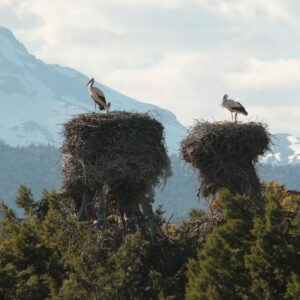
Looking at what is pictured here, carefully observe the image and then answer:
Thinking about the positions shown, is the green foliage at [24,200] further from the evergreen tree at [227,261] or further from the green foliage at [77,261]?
the evergreen tree at [227,261]

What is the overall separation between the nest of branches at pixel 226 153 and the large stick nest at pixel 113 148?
1253 millimetres

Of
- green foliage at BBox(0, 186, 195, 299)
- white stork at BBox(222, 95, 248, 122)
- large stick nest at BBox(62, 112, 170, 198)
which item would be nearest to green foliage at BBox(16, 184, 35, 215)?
green foliage at BBox(0, 186, 195, 299)

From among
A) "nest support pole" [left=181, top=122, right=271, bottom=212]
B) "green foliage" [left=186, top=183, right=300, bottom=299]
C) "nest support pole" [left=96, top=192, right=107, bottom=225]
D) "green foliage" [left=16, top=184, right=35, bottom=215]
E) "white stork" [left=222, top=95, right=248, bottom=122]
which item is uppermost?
"white stork" [left=222, top=95, right=248, bottom=122]

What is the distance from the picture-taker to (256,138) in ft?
92.8

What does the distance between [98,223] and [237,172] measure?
177 inches

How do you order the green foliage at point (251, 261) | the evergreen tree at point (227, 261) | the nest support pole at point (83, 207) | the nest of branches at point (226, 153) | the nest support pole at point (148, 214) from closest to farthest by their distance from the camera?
the green foliage at point (251, 261) → the evergreen tree at point (227, 261) → the nest of branches at point (226, 153) → the nest support pole at point (148, 214) → the nest support pole at point (83, 207)

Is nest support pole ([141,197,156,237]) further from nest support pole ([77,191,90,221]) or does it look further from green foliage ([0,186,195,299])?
nest support pole ([77,191,90,221])

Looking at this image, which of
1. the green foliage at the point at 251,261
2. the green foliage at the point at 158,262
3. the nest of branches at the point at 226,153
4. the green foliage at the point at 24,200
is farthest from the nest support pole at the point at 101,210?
the green foliage at the point at 251,261

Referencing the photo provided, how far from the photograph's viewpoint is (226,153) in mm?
28688

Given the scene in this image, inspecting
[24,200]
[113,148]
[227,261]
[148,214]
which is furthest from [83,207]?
[227,261]

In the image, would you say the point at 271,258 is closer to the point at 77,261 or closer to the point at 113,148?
the point at 77,261

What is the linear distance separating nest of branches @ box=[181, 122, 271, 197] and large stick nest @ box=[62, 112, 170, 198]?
1.25 metres

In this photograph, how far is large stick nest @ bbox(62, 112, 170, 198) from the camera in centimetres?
2753

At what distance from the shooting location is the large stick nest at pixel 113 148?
90.3 ft
